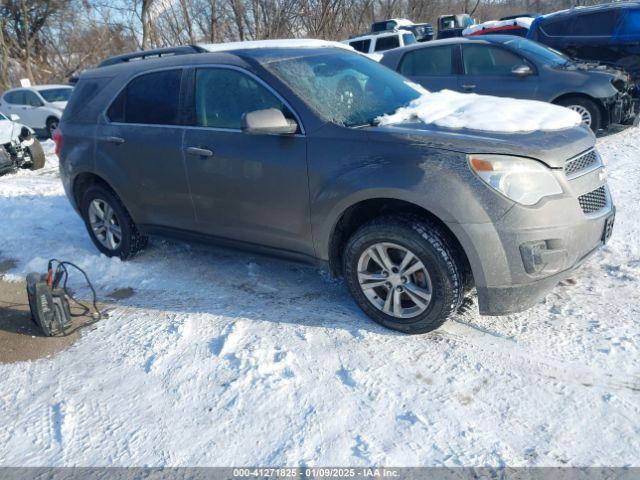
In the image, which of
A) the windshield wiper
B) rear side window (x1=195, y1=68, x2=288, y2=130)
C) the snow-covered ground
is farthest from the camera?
rear side window (x1=195, y1=68, x2=288, y2=130)

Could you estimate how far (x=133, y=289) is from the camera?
179 inches

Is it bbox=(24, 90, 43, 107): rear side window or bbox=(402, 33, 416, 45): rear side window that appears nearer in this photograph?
bbox=(24, 90, 43, 107): rear side window

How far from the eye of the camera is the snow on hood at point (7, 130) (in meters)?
9.71

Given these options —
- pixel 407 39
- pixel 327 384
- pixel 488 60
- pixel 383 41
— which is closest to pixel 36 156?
pixel 488 60

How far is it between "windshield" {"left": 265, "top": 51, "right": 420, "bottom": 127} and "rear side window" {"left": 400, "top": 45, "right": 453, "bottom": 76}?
4672 mm

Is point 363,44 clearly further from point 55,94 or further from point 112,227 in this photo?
point 112,227

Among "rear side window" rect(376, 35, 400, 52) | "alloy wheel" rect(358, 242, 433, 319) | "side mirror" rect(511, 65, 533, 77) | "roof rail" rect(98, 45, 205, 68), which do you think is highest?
"rear side window" rect(376, 35, 400, 52)

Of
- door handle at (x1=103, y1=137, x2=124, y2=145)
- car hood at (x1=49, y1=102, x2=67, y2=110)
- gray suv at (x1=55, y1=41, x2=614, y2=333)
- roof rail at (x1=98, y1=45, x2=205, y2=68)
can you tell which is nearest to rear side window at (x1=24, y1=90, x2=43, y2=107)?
car hood at (x1=49, y1=102, x2=67, y2=110)

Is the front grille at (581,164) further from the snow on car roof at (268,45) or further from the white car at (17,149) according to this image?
the white car at (17,149)

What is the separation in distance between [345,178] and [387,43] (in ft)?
51.3

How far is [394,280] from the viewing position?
3410 mm

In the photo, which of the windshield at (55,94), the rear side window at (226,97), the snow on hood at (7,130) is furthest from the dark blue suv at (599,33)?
the windshield at (55,94)

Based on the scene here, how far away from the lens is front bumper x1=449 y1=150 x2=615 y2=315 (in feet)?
9.85

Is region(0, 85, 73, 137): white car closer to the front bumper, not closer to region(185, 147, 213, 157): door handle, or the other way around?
region(185, 147, 213, 157): door handle
